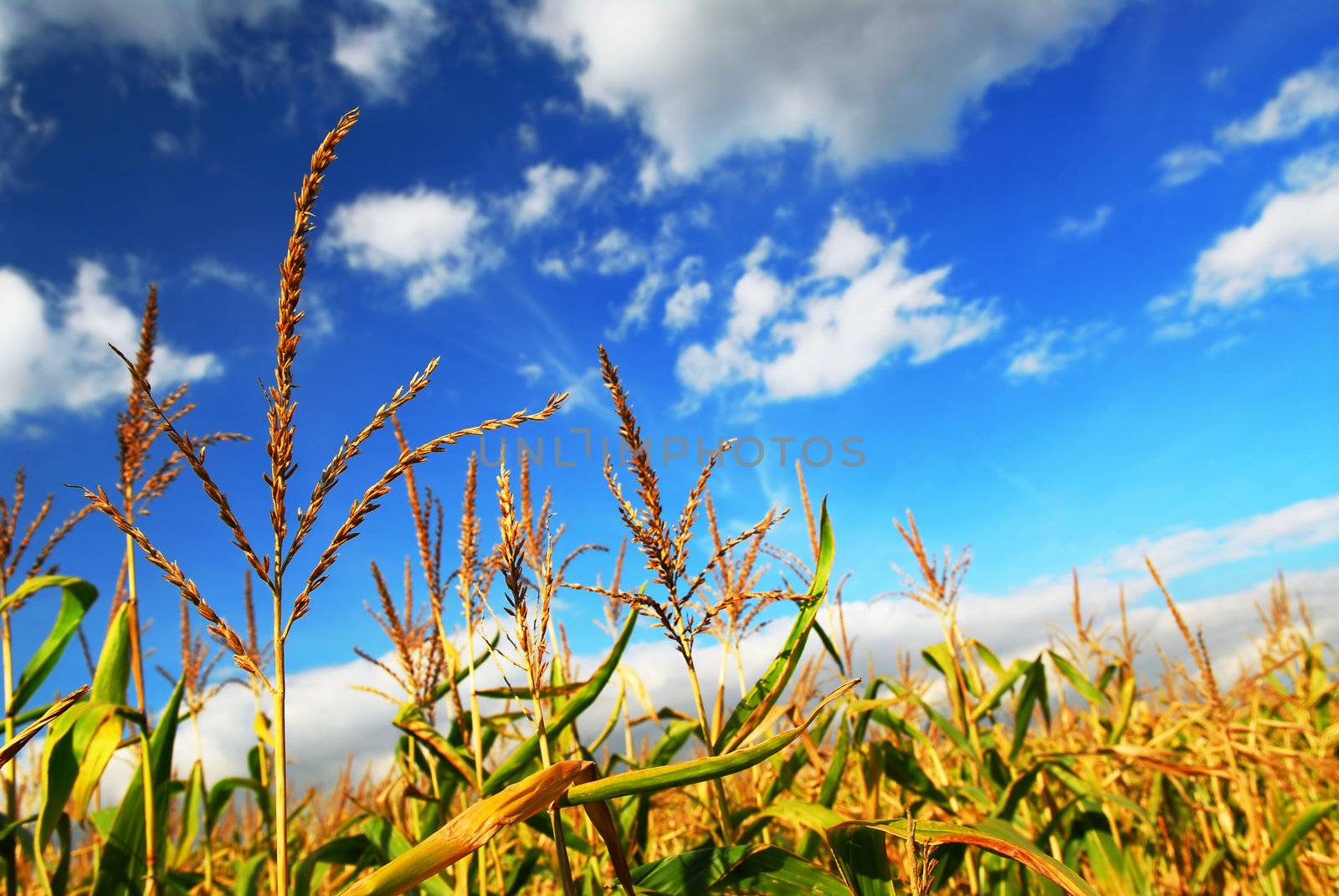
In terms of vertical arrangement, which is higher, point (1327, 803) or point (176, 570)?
point (176, 570)

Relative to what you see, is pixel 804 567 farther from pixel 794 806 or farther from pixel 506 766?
pixel 506 766

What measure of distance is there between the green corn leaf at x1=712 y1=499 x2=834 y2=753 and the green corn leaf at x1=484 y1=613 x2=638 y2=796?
0.52 metres

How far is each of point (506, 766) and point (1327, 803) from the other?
2759mm

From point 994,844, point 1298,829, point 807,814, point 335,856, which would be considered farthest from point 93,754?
point 1298,829

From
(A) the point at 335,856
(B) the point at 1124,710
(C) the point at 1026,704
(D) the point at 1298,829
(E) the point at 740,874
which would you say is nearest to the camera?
→ (E) the point at 740,874

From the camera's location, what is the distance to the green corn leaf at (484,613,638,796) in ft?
6.67

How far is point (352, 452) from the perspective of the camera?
3.71 ft

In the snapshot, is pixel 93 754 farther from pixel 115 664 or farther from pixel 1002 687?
pixel 1002 687

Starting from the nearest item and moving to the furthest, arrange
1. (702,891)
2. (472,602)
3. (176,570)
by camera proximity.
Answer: (176,570) < (702,891) < (472,602)

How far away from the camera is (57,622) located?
2.54 m

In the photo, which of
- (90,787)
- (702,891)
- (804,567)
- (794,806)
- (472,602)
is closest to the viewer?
(702,891)

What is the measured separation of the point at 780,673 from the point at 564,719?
0.76m

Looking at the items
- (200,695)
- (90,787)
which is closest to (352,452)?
(90,787)

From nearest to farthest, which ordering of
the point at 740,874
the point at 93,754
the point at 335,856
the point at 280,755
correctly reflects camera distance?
the point at 280,755
the point at 740,874
the point at 93,754
the point at 335,856
